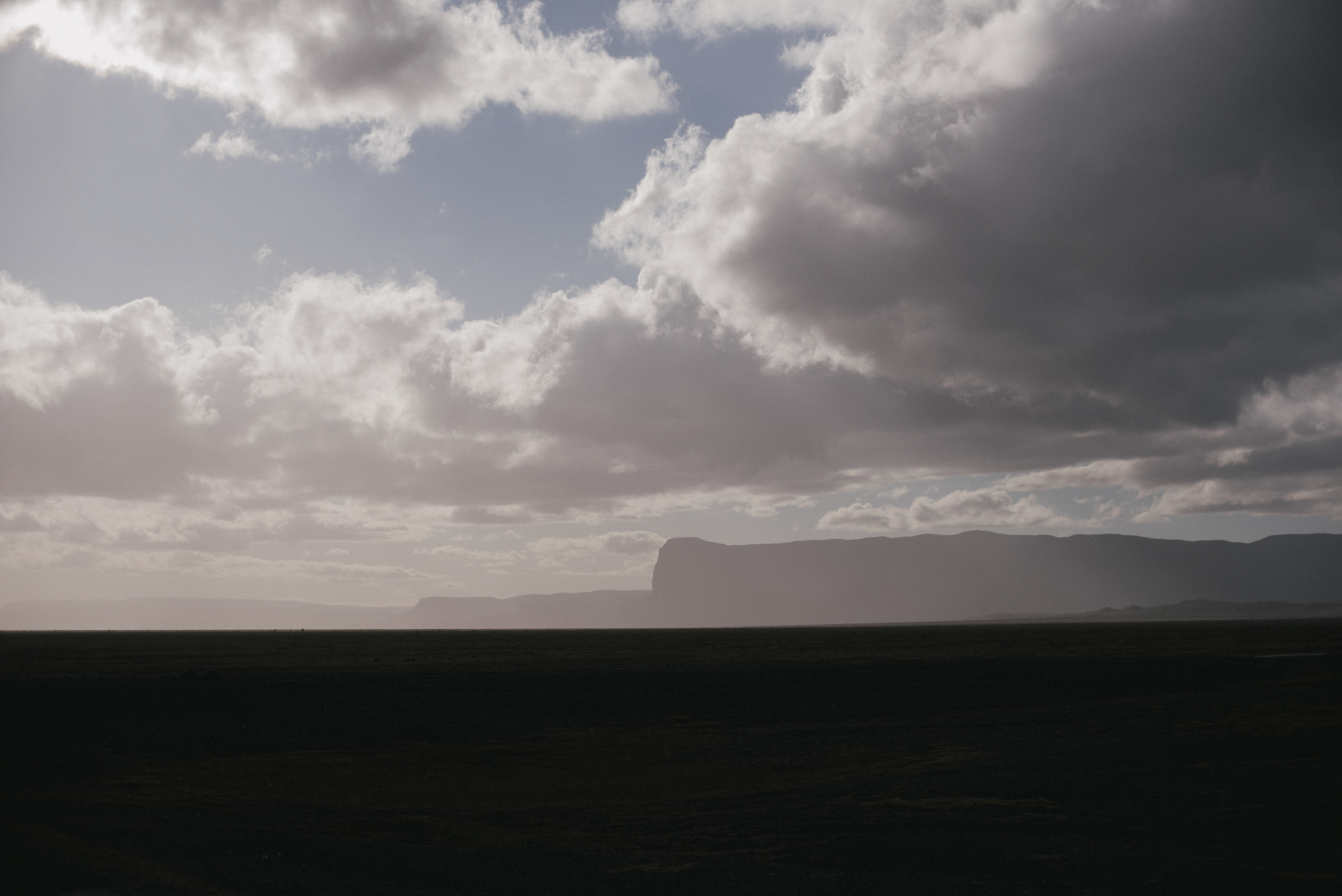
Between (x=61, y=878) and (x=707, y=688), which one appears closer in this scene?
(x=61, y=878)

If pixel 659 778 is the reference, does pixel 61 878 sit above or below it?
above

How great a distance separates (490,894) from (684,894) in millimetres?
2655

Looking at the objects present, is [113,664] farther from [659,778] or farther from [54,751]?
[659,778]

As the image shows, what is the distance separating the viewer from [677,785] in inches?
832

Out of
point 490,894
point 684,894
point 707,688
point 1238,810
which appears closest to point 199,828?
point 490,894

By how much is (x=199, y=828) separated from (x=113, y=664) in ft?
157

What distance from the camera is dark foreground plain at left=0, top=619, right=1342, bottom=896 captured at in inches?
508

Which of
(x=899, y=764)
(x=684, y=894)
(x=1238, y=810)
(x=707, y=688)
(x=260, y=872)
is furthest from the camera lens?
(x=707, y=688)

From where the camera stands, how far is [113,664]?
184 feet

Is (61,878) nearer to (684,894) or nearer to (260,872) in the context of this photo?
(260,872)

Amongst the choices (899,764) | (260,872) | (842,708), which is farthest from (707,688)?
(260,872)

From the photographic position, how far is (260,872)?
1343 centimetres

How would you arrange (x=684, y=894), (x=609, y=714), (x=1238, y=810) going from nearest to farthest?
(x=684, y=894), (x=1238, y=810), (x=609, y=714)

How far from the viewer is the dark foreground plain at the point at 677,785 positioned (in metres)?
12.9
